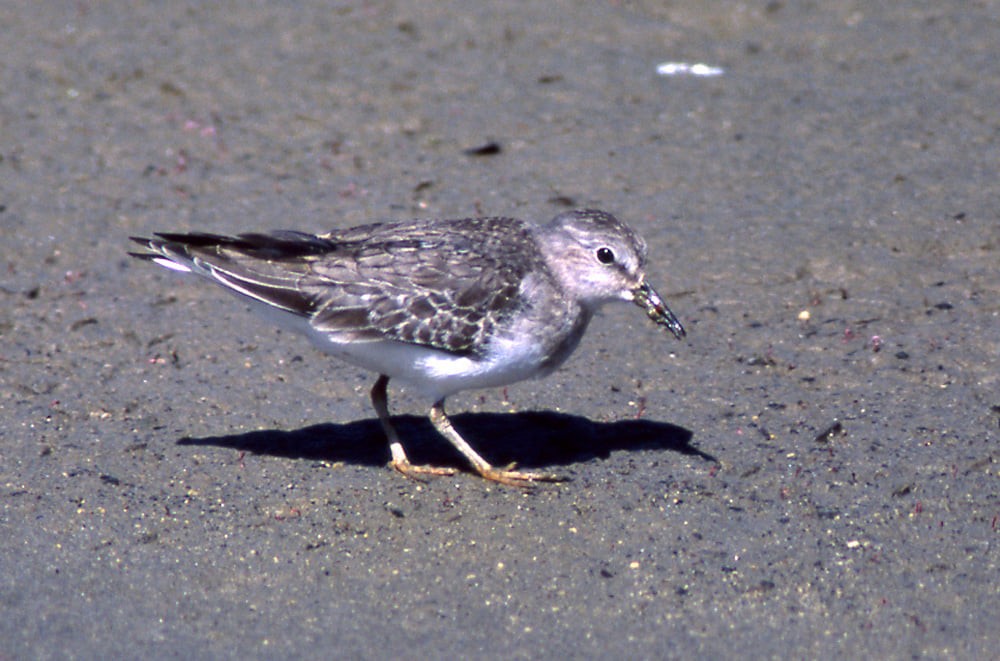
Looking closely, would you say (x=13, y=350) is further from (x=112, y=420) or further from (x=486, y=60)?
(x=486, y=60)

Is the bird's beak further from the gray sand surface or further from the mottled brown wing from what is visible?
the gray sand surface

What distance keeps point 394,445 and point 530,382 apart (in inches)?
47.6

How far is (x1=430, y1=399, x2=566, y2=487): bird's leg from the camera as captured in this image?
23.0 feet

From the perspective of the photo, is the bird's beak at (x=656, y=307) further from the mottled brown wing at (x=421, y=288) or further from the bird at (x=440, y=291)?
the mottled brown wing at (x=421, y=288)

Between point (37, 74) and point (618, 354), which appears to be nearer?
point (618, 354)

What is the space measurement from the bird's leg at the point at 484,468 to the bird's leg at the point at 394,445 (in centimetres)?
18

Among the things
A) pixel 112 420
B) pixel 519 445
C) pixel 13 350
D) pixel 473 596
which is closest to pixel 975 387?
pixel 519 445

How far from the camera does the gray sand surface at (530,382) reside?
6070mm

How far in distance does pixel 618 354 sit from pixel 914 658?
3.03m

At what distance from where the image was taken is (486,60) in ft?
39.9

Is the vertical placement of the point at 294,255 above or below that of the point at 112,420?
above

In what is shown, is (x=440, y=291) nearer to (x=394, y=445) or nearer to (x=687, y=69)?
(x=394, y=445)

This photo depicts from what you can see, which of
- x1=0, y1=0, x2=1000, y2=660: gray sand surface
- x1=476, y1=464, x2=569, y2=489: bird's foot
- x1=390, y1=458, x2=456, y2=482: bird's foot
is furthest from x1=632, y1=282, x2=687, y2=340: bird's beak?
x1=390, y1=458, x2=456, y2=482: bird's foot

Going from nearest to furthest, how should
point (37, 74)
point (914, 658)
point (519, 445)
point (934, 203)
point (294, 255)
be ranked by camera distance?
point (914, 658) < point (294, 255) < point (519, 445) < point (934, 203) < point (37, 74)
